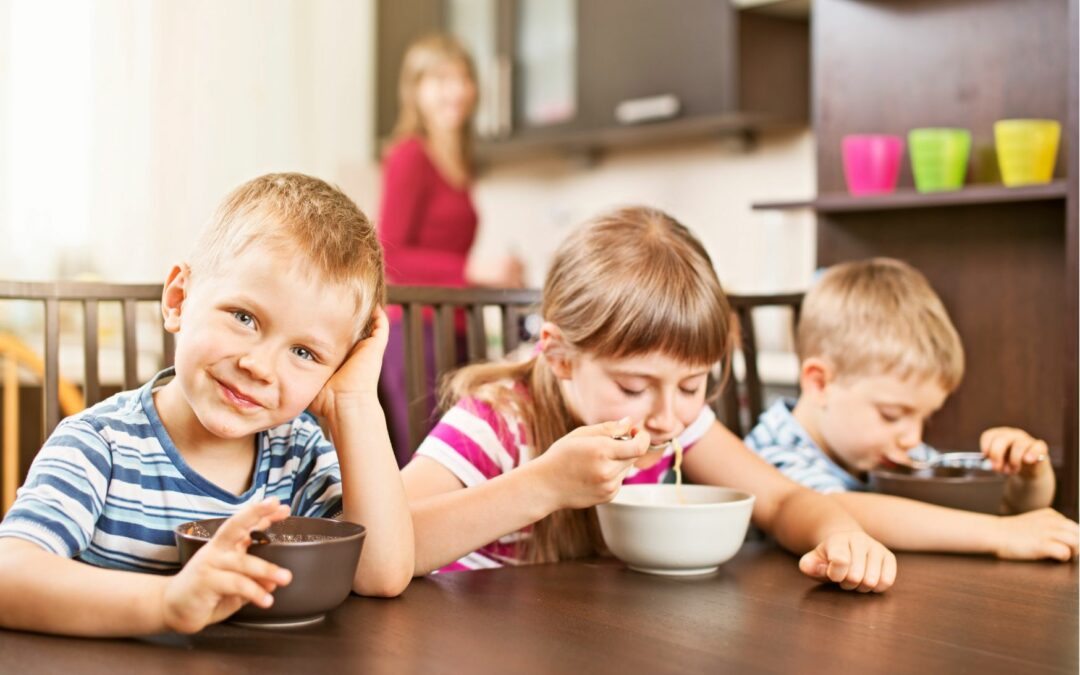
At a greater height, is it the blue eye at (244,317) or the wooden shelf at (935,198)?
the wooden shelf at (935,198)

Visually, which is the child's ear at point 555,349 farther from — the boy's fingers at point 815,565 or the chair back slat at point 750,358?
the chair back slat at point 750,358

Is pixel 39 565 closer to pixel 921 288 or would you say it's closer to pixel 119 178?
pixel 921 288

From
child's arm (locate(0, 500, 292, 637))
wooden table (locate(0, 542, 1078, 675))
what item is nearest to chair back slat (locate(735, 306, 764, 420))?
wooden table (locate(0, 542, 1078, 675))

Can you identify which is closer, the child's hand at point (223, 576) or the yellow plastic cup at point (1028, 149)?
the child's hand at point (223, 576)

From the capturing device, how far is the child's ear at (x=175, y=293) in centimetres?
106

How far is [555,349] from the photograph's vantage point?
1363 mm

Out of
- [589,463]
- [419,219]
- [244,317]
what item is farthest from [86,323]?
[419,219]

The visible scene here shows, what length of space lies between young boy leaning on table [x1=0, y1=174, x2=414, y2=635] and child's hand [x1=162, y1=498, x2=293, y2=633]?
120mm

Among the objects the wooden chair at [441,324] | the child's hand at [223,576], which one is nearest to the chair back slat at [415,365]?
the wooden chair at [441,324]

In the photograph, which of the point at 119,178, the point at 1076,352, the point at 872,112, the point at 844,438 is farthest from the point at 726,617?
the point at 119,178

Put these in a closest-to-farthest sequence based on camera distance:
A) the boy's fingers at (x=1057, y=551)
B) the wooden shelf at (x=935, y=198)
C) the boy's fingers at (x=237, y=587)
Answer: the boy's fingers at (x=237, y=587) < the boy's fingers at (x=1057, y=551) < the wooden shelf at (x=935, y=198)

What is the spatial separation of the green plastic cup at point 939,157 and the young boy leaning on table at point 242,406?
123 centimetres

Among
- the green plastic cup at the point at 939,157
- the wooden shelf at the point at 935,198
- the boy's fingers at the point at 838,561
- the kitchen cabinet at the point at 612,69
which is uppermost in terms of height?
the kitchen cabinet at the point at 612,69

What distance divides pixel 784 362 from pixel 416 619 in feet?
6.99
